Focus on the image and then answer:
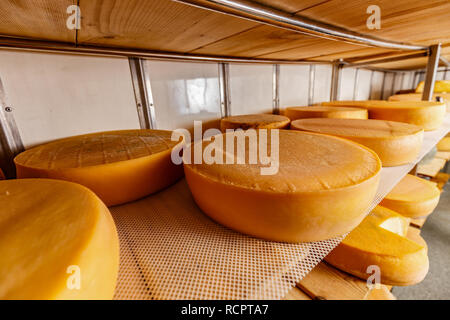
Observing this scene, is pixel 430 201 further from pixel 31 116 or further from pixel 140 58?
pixel 31 116

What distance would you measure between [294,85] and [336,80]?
0.57 m

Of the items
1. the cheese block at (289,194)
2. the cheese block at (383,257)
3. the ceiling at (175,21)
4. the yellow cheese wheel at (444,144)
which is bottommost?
the yellow cheese wheel at (444,144)

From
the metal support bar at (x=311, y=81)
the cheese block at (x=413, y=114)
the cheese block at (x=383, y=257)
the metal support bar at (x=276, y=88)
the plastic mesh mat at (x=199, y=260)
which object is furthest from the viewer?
the metal support bar at (x=311, y=81)

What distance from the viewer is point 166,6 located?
18.2 inches

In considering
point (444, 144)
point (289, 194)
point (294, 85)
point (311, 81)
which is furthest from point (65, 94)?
point (444, 144)

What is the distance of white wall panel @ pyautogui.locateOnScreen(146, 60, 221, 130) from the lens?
95 centimetres

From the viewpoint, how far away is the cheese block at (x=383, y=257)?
59 centimetres

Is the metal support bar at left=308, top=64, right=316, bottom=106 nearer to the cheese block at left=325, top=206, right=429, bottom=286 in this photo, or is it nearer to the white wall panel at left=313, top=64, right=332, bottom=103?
the white wall panel at left=313, top=64, right=332, bottom=103

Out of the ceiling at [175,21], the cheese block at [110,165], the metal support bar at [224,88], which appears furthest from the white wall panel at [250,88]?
the cheese block at [110,165]

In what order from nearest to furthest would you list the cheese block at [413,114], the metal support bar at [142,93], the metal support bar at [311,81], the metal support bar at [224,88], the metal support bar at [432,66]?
the metal support bar at [142,93], the cheese block at [413,114], the metal support bar at [224,88], the metal support bar at [432,66], the metal support bar at [311,81]

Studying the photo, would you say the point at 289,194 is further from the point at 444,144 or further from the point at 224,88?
the point at 444,144

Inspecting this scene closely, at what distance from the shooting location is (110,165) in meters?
0.50

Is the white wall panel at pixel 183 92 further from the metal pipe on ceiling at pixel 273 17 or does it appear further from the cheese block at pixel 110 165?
the metal pipe on ceiling at pixel 273 17

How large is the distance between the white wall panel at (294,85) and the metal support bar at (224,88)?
479mm
